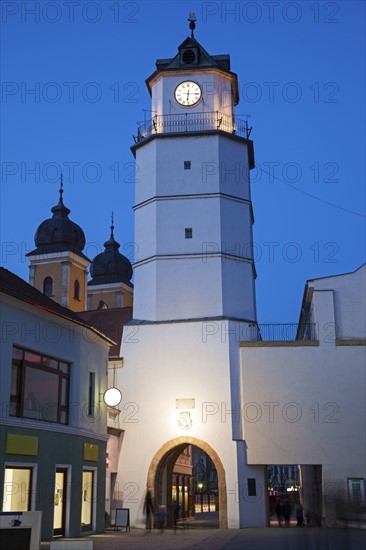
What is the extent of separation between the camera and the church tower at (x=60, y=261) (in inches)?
2490

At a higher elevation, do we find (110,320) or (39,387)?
(110,320)

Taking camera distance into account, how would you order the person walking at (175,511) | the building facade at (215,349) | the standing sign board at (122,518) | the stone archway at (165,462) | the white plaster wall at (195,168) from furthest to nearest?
the white plaster wall at (195,168)
the person walking at (175,511)
the building facade at (215,349)
the stone archway at (165,462)
the standing sign board at (122,518)

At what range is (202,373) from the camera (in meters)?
27.9

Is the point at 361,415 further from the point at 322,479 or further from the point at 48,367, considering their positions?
the point at 48,367

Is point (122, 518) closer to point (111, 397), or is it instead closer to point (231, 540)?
point (111, 397)

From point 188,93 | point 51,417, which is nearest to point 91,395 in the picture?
point 51,417

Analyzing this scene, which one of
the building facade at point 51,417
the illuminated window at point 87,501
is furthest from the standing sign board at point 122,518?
the illuminated window at point 87,501

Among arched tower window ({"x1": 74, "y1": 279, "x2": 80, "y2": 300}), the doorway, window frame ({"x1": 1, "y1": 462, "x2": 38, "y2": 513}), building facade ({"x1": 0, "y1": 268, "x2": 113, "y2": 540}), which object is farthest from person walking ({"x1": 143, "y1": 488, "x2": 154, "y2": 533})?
arched tower window ({"x1": 74, "y1": 279, "x2": 80, "y2": 300})

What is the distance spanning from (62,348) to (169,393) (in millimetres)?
7265

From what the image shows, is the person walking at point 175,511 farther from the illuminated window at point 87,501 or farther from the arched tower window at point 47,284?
the arched tower window at point 47,284

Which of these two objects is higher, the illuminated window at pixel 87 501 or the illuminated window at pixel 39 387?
the illuminated window at pixel 39 387

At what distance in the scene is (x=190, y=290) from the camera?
29.5 m

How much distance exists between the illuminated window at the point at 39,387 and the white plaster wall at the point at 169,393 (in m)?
6.39

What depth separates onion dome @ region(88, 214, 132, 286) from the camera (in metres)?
70.3
